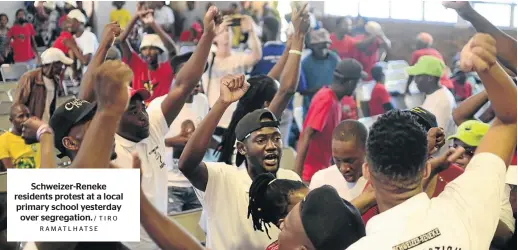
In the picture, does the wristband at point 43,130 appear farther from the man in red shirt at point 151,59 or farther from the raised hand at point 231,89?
the raised hand at point 231,89

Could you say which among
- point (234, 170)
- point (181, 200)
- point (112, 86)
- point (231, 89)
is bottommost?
point (181, 200)

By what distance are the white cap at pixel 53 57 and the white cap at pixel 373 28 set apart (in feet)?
2.93

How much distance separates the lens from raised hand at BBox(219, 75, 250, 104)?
1731 millimetres

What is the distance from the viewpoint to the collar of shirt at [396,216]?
4.55ft

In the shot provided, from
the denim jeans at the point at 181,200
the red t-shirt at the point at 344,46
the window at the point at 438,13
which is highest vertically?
the window at the point at 438,13

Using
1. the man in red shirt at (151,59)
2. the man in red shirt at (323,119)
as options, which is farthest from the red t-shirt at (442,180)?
the man in red shirt at (151,59)

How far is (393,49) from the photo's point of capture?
6.87 ft

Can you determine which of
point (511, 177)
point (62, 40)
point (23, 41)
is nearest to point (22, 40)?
point (23, 41)

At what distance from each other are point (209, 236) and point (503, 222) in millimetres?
777

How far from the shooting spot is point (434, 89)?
2006 millimetres

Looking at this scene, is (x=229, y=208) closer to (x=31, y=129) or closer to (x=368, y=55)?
(x=31, y=129)

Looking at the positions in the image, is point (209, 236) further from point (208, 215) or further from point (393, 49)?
point (393, 49)

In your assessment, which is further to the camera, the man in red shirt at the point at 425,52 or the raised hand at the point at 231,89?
the man in red shirt at the point at 425,52
